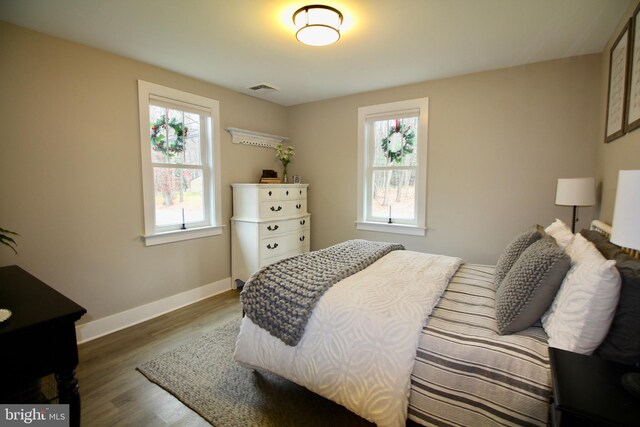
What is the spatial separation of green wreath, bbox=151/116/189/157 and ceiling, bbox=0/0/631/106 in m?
0.53

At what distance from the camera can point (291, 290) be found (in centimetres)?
170

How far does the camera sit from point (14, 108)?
2111 millimetres

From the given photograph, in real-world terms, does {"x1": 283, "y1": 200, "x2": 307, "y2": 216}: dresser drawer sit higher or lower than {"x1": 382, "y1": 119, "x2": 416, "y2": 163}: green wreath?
lower

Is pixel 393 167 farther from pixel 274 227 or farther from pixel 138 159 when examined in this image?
pixel 138 159

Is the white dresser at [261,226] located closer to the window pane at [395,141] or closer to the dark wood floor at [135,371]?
the dark wood floor at [135,371]

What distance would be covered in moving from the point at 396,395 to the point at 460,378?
280 millimetres

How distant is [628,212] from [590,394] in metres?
0.56

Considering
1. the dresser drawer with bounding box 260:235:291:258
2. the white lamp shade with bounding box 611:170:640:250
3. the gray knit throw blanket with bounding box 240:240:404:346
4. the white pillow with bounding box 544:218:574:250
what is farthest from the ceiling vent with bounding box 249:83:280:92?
the white lamp shade with bounding box 611:170:640:250

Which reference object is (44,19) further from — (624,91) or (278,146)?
(624,91)

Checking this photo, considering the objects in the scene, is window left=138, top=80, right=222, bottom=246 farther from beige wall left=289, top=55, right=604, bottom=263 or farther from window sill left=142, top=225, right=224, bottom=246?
beige wall left=289, top=55, right=604, bottom=263

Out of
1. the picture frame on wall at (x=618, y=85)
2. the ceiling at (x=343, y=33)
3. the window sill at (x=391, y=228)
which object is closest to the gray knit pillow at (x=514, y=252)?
the picture frame on wall at (x=618, y=85)

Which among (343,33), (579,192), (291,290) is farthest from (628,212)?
(343,33)

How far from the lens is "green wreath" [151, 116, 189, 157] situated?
117 inches

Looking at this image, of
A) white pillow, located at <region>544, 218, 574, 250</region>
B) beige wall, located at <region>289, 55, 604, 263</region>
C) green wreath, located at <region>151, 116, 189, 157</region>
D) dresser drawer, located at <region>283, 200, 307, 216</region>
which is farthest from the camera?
dresser drawer, located at <region>283, 200, 307, 216</region>
